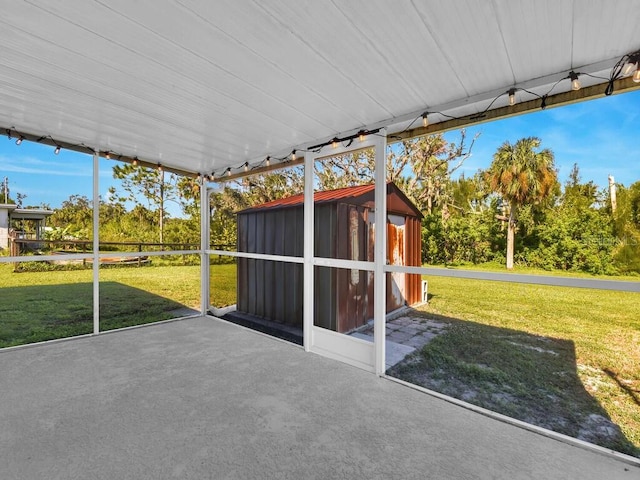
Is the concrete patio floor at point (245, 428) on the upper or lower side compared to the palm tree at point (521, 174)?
lower

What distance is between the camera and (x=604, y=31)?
1.50 meters

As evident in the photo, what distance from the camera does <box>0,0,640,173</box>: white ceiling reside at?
4.56 ft

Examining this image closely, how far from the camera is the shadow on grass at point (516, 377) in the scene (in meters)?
2.40

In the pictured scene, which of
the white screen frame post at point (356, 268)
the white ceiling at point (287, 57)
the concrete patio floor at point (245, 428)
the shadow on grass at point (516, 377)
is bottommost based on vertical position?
the shadow on grass at point (516, 377)

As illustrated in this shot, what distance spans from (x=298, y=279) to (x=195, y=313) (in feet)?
7.27

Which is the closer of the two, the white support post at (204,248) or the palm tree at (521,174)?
the white support post at (204,248)

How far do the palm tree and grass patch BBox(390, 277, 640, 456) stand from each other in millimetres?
1617

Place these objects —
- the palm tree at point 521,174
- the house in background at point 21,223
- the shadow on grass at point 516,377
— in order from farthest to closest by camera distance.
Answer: the palm tree at point 521,174 → the house in background at point 21,223 → the shadow on grass at point 516,377

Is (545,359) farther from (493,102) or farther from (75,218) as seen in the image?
(75,218)

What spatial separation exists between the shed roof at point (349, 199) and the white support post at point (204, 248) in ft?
1.97

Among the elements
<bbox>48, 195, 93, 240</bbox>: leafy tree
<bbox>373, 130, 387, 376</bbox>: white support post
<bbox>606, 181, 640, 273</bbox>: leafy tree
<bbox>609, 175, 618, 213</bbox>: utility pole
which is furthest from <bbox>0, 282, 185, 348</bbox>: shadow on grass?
<bbox>609, 175, 618, 213</bbox>: utility pole

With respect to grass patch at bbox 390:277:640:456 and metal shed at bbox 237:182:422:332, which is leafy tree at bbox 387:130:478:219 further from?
grass patch at bbox 390:277:640:456

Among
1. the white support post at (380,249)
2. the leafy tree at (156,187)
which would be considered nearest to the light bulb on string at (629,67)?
the white support post at (380,249)

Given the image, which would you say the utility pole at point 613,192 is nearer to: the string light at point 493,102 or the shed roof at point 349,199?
the shed roof at point 349,199
